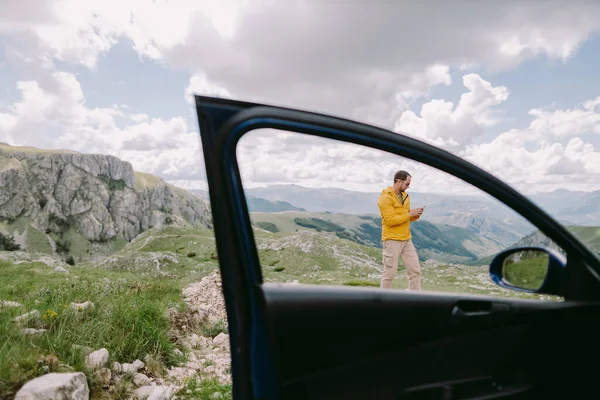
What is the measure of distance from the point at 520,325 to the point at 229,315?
4.49ft

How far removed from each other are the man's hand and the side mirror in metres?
4.31

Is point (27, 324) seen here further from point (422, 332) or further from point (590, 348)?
point (590, 348)

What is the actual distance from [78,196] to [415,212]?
161842 mm

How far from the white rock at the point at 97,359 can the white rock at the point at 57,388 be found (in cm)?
30

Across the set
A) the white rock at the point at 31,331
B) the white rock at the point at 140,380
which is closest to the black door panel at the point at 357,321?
the white rock at the point at 140,380

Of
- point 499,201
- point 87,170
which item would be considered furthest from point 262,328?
point 87,170

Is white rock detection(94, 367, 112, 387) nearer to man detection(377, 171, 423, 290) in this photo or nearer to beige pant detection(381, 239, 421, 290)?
man detection(377, 171, 423, 290)

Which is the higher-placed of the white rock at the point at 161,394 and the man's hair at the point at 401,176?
the man's hair at the point at 401,176

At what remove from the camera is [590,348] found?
5.85 ft

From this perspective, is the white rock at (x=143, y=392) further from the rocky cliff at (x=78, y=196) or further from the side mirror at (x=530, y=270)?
the rocky cliff at (x=78, y=196)

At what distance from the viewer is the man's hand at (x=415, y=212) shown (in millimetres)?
6283

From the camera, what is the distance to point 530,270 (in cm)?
191

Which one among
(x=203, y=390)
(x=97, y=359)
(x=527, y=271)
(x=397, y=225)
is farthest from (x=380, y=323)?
(x=397, y=225)

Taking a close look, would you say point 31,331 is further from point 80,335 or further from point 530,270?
point 530,270
